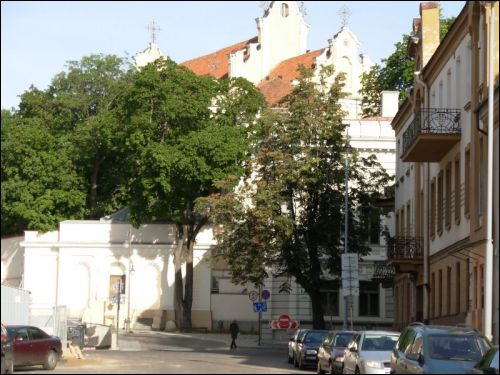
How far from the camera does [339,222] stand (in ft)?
189

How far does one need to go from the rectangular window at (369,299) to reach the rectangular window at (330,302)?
142 cm

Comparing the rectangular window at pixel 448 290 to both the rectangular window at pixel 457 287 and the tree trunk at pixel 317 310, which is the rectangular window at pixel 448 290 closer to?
the rectangular window at pixel 457 287

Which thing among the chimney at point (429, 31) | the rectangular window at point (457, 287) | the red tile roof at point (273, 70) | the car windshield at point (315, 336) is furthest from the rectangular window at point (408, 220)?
the red tile roof at point (273, 70)

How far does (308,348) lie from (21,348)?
1037 centimetres

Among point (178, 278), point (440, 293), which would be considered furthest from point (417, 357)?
point (178, 278)

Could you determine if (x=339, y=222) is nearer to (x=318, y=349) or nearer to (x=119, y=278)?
(x=318, y=349)

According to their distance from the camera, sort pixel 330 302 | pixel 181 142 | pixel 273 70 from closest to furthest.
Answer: pixel 181 142
pixel 330 302
pixel 273 70

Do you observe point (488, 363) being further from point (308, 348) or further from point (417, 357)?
point (308, 348)

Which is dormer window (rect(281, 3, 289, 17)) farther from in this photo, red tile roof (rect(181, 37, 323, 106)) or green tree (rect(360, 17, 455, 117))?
green tree (rect(360, 17, 455, 117))

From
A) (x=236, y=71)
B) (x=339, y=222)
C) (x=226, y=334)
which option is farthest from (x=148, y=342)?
(x=236, y=71)

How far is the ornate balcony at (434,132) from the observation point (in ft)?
134

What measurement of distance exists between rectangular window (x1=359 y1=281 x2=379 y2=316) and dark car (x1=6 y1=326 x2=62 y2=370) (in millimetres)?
36965

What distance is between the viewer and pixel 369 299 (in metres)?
71.4

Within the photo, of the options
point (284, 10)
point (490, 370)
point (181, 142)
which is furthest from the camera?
point (284, 10)
